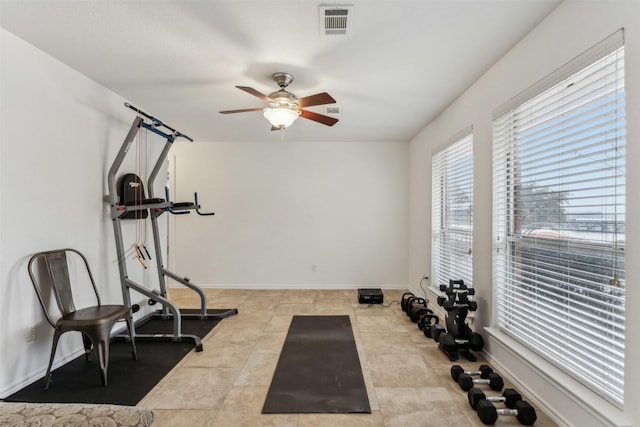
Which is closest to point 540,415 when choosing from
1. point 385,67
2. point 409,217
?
point 385,67

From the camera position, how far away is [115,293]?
10.5 feet

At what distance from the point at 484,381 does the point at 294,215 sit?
3.72 m

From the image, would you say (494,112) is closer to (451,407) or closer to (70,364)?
(451,407)

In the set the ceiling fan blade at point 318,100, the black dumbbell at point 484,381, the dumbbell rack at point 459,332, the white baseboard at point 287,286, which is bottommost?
the white baseboard at point 287,286

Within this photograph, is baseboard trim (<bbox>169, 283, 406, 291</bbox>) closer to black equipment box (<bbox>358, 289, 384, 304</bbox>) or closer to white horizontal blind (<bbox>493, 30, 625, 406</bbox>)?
black equipment box (<bbox>358, 289, 384, 304</bbox>)

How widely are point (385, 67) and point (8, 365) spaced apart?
3.76 m

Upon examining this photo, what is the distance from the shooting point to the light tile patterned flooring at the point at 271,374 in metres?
1.89

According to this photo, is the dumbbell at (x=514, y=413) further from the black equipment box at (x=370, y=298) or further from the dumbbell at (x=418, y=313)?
the black equipment box at (x=370, y=298)

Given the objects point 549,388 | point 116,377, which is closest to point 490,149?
point 549,388

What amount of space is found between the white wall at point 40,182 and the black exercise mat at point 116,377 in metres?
0.16

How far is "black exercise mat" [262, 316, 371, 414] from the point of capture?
2.03 m

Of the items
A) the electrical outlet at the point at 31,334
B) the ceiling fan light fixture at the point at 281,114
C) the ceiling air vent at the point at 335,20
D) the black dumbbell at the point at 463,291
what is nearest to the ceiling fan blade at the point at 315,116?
the ceiling fan light fixture at the point at 281,114

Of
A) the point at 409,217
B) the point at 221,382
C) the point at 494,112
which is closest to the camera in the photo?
the point at 221,382

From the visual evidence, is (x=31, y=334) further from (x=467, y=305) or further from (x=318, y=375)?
(x=467, y=305)
